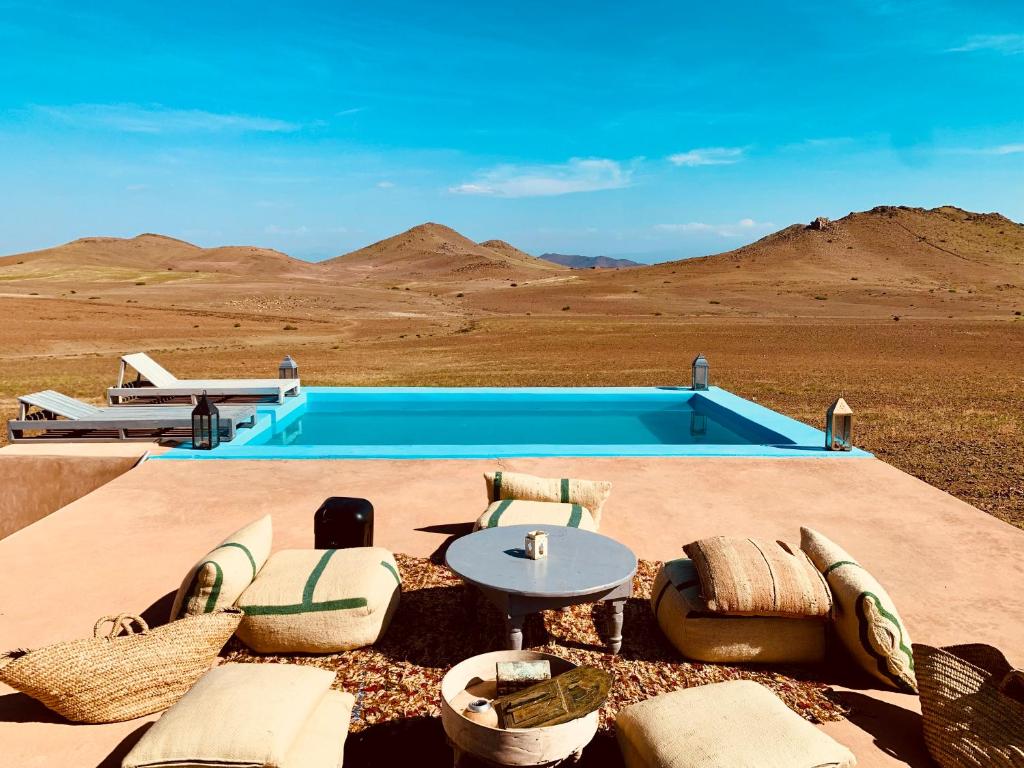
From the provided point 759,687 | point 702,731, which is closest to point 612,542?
point 759,687

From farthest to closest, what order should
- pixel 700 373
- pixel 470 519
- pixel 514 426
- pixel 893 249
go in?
pixel 893 249, pixel 700 373, pixel 514 426, pixel 470 519

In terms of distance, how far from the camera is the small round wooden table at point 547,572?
3910 millimetres

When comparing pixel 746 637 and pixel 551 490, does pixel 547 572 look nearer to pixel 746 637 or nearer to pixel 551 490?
Result: pixel 746 637

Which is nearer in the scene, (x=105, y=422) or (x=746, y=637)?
(x=746, y=637)

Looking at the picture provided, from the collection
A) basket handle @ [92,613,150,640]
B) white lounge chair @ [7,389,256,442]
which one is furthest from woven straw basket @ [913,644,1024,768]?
white lounge chair @ [7,389,256,442]

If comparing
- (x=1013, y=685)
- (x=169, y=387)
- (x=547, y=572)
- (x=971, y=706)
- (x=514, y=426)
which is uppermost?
(x=169, y=387)

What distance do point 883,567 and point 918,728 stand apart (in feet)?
7.22

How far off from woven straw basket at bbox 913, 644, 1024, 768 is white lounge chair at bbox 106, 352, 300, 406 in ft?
35.2

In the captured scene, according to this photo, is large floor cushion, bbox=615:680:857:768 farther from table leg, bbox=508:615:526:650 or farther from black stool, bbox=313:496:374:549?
black stool, bbox=313:496:374:549

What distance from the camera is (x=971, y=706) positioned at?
3.19 meters

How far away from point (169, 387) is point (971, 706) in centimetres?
1175

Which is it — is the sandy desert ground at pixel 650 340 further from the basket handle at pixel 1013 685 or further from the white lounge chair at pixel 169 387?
the basket handle at pixel 1013 685

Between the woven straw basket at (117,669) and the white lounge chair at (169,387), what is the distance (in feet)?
29.0

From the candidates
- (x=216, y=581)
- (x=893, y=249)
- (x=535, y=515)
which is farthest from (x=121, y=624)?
(x=893, y=249)
